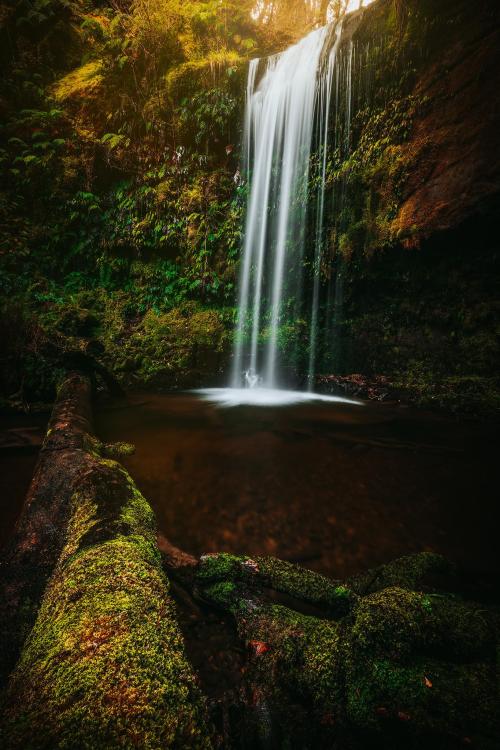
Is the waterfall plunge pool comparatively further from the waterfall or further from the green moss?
the green moss

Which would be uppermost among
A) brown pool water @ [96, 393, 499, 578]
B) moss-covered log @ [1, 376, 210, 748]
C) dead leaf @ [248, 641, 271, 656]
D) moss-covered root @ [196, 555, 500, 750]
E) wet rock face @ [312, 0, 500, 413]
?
wet rock face @ [312, 0, 500, 413]

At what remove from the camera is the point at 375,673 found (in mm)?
1133

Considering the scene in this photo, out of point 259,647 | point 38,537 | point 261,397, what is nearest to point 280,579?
point 259,647

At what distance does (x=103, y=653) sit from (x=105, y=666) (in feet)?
0.19

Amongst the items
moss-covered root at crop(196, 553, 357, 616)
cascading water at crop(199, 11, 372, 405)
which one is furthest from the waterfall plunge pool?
moss-covered root at crop(196, 553, 357, 616)

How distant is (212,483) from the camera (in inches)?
133

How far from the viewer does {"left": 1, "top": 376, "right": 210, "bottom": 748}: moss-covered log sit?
2.56 ft

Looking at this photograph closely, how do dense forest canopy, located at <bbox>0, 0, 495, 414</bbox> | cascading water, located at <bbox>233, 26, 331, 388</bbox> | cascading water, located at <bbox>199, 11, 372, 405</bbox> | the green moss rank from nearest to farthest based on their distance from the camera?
1. the green moss
2. dense forest canopy, located at <bbox>0, 0, 495, 414</bbox>
3. cascading water, located at <bbox>199, 11, 372, 405</bbox>
4. cascading water, located at <bbox>233, 26, 331, 388</bbox>

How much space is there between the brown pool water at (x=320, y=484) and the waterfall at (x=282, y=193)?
3.95m

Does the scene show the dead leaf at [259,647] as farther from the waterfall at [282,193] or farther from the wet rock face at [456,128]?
the wet rock face at [456,128]

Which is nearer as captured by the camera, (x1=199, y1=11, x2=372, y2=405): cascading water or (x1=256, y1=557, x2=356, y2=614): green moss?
(x1=256, y1=557, x2=356, y2=614): green moss

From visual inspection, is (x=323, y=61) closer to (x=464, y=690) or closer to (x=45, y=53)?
(x=45, y=53)

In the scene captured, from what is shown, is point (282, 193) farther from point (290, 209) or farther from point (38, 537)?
point (38, 537)

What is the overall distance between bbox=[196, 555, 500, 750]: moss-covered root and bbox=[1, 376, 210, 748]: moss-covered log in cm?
44
